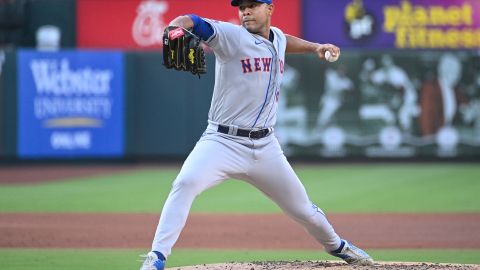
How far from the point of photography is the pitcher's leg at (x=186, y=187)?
6090 mm

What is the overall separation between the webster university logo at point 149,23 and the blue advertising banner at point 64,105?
3.85 meters

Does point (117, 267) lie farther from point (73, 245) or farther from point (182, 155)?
point (182, 155)

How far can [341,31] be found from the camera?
22.0m

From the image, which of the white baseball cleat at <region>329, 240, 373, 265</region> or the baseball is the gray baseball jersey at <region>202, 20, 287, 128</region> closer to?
the baseball

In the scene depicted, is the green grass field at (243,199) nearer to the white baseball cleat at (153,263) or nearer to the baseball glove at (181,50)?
the white baseball cleat at (153,263)

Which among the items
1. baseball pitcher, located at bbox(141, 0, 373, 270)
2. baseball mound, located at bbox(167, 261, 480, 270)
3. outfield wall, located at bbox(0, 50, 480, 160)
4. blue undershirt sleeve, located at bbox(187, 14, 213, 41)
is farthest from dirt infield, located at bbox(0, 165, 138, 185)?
blue undershirt sleeve, located at bbox(187, 14, 213, 41)

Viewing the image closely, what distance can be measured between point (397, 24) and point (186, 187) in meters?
16.3

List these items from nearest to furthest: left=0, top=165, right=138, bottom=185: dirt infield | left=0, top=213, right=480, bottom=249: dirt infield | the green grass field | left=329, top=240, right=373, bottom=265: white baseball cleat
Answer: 1. left=329, top=240, right=373, bottom=265: white baseball cleat
2. the green grass field
3. left=0, top=213, right=480, bottom=249: dirt infield
4. left=0, top=165, right=138, bottom=185: dirt infield

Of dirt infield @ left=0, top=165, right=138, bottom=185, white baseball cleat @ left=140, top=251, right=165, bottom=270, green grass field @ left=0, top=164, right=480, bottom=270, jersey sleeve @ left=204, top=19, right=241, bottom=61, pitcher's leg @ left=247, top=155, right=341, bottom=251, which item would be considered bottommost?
dirt infield @ left=0, top=165, right=138, bottom=185

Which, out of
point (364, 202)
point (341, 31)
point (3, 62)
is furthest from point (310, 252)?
point (341, 31)

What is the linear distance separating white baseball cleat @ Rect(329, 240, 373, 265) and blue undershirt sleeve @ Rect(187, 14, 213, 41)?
191cm

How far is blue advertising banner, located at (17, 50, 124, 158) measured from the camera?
1872cm

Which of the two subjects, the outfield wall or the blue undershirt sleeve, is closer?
the blue undershirt sleeve

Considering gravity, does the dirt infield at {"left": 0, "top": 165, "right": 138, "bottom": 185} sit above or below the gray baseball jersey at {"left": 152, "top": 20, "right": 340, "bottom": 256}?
below
